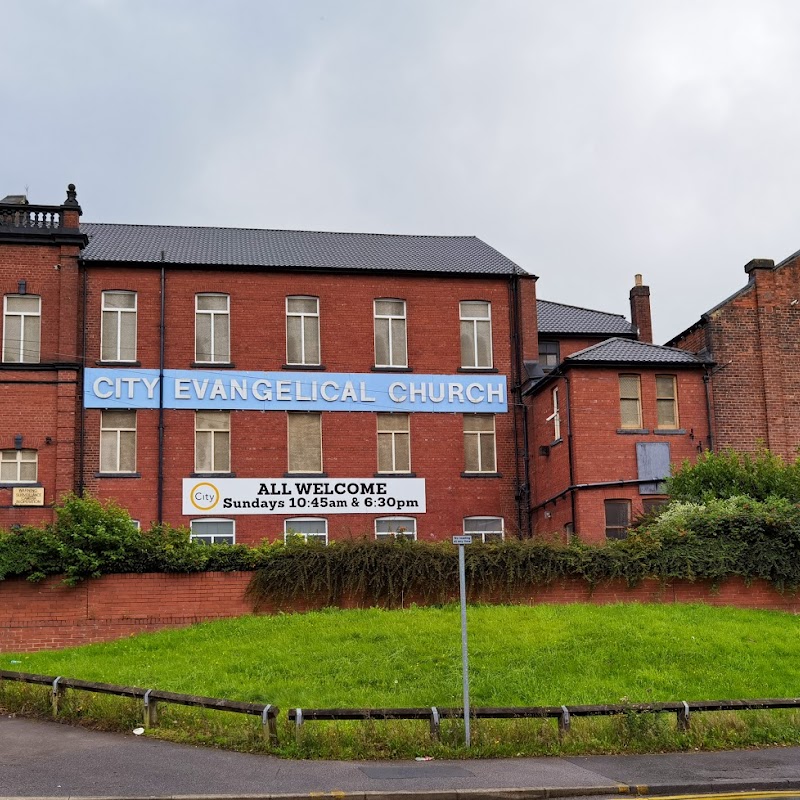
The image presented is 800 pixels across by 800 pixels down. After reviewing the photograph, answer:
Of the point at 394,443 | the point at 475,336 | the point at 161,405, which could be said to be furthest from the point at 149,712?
the point at 475,336

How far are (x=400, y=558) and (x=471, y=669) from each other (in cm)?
525

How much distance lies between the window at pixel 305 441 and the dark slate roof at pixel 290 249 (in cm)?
489

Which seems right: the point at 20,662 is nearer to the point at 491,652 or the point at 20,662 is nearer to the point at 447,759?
the point at 491,652

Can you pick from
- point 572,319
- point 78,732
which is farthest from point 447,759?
point 572,319

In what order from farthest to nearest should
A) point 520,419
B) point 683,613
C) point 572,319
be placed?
point 572,319 < point 520,419 < point 683,613

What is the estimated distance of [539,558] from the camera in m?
24.2

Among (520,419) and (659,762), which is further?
(520,419)

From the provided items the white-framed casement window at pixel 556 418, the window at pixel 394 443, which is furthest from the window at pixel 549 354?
the window at pixel 394 443

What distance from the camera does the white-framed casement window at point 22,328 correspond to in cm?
3341

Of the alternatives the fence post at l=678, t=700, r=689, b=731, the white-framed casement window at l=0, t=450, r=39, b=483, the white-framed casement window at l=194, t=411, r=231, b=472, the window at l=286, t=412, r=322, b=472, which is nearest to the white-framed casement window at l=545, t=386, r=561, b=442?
the window at l=286, t=412, r=322, b=472

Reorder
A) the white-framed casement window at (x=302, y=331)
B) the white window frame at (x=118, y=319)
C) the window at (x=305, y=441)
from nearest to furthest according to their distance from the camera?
the white window frame at (x=118, y=319), the window at (x=305, y=441), the white-framed casement window at (x=302, y=331)

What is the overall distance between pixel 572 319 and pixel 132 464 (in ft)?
56.8

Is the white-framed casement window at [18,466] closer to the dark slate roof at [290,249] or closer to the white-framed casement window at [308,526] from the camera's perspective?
the dark slate roof at [290,249]

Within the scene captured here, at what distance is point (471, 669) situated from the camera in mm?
18875
